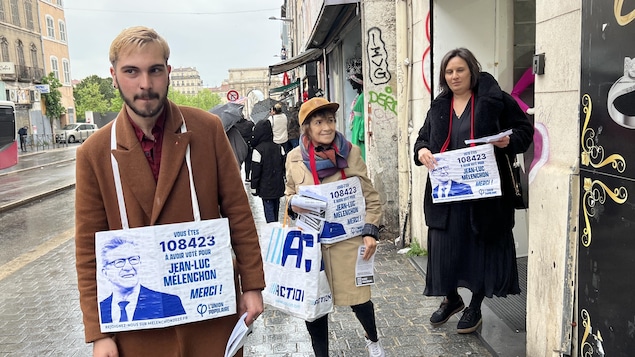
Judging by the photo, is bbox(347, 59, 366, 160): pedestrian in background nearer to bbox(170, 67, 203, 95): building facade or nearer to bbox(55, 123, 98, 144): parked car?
bbox(55, 123, 98, 144): parked car

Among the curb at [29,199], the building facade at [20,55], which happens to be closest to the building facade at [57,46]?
the building facade at [20,55]

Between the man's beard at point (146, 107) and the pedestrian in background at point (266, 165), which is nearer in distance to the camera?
the man's beard at point (146, 107)

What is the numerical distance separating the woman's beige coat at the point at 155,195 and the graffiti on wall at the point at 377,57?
510 centimetres

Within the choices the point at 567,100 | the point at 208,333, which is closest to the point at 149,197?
the point at 208,333

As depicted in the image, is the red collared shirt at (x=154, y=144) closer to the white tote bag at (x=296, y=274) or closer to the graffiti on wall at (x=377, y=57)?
the white tote bag at (x=296, y=274)

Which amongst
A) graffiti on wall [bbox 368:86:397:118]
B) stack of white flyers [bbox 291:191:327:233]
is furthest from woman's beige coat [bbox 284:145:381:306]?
graffiti on wall [bbox 368:86:397:118]

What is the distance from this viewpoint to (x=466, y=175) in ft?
11.3

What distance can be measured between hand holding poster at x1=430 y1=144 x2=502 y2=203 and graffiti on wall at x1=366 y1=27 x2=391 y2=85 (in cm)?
360

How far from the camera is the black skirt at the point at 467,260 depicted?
140 inches

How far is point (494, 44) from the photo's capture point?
17.4 feet

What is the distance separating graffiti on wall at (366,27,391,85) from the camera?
22.5 ft

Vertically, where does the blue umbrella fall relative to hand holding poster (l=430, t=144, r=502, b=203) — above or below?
above

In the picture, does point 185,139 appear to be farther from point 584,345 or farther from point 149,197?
point 584,345

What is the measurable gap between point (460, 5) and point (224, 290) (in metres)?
4.46
